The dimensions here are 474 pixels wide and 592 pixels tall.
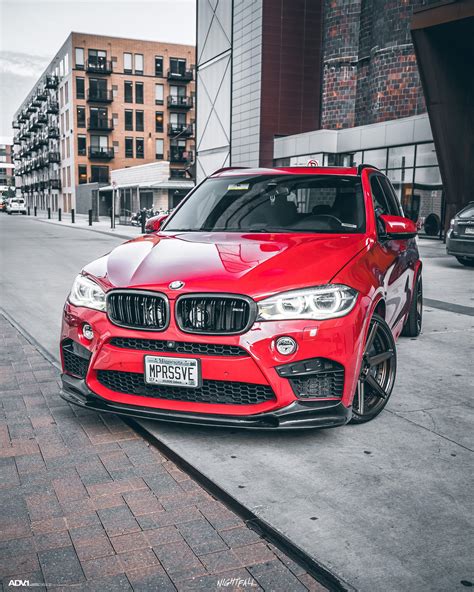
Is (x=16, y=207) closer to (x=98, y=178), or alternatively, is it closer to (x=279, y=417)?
(x=98, y=178)

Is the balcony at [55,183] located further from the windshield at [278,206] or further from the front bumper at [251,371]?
the front bumper at [251,371]

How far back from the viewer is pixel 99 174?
71875mm

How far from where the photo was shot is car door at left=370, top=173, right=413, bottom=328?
471cm

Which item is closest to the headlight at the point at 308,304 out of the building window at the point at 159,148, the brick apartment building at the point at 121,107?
the brick apartment building at the point at 121,107

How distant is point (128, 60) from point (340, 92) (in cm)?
4545

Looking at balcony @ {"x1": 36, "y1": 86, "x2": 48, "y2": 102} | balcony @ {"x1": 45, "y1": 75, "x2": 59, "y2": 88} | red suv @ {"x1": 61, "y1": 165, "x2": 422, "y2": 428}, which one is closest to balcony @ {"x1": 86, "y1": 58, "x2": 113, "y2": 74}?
balcony @ {"x1": 45, "y1": 75, "x2": 59, "y2": 88}

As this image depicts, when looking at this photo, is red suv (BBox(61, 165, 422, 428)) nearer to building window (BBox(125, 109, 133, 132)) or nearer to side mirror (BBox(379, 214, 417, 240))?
side mirror (BBox(379, 214, 417, 240))

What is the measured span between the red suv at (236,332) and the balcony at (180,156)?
2752 inches

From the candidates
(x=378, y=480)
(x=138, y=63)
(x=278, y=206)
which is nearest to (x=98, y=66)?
(x=138, y=63)

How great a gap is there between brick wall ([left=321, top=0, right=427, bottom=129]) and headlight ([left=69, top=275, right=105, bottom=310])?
1016 inches

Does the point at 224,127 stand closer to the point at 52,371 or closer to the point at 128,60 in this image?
the point at 52,371

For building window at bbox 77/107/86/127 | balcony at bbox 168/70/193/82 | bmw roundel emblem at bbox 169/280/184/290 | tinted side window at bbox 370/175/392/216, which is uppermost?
balcony at bbox 168/70/193/82

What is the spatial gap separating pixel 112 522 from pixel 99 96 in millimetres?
73297

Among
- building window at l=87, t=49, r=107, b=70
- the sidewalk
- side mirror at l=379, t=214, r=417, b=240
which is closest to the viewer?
side mirror at l=379, t=214, r=417, b=240
